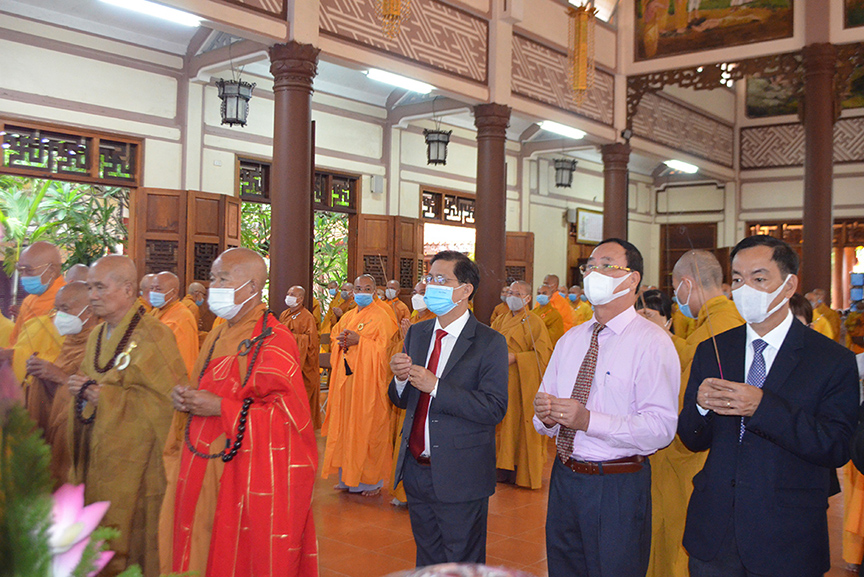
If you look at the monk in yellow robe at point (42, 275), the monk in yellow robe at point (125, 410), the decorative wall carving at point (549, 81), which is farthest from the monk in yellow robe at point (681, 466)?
the decorative wall carving at point (549, 81)

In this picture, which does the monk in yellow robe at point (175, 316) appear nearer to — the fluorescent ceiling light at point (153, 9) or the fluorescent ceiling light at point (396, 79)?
the fluorescent ceiling light at point (153, 9)

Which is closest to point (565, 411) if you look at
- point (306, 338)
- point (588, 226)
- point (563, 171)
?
point (306, 338)

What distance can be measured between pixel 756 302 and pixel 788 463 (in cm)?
53

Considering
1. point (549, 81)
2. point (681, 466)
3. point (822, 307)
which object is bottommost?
point (681, 466)

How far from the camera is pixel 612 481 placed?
264cm

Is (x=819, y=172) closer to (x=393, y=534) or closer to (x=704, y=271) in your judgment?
(x=704, y=271)

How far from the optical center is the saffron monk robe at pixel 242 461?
9.86ft

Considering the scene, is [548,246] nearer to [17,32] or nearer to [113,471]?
[17,32]

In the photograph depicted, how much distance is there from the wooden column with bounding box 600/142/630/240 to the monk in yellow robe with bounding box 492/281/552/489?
6.36 meters

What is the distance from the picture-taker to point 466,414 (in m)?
3.04

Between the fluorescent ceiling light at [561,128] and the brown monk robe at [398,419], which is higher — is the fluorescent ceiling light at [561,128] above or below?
above

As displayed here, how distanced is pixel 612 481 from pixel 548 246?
48.8ft

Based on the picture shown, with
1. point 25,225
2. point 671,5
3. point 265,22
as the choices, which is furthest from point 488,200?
point 25,225

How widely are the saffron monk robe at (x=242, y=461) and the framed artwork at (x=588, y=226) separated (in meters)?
15.5
